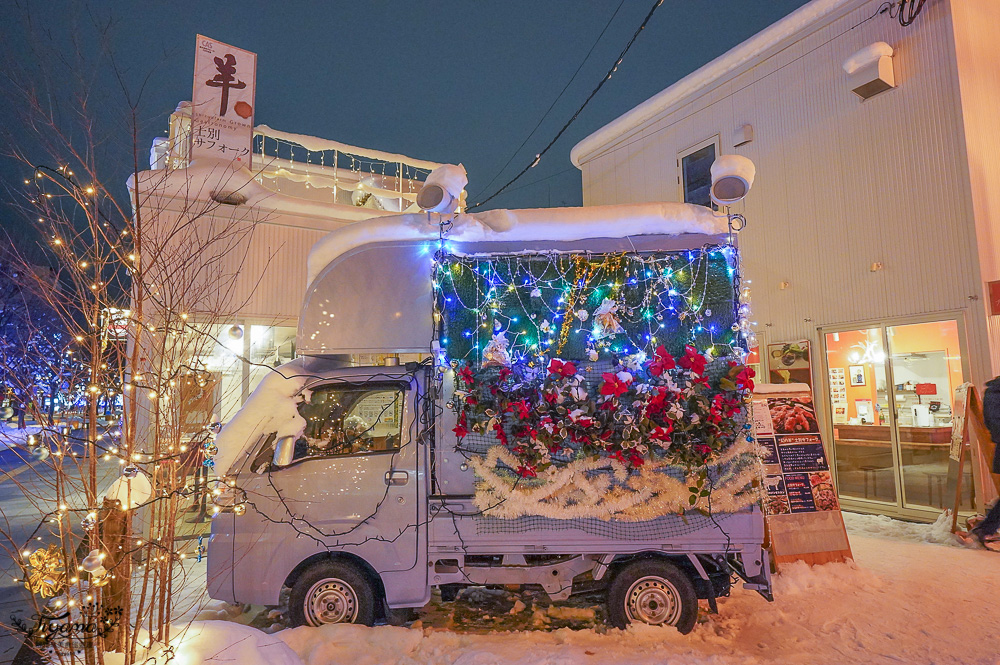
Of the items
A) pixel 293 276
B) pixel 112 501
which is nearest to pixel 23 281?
pixel 112 501

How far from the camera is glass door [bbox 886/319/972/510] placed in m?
7.91

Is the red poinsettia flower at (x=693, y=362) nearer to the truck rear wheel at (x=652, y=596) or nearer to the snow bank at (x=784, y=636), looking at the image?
the truck rear wheel at (x=652, y=596)

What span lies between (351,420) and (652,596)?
2726mm

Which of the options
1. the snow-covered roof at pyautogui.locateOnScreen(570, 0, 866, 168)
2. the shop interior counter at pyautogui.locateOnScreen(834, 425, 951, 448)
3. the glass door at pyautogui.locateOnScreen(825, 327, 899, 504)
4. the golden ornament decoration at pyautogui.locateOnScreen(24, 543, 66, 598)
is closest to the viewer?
the golden ornament decoration at pyautogui.locateOnScreen(24, 543, 66, 598)

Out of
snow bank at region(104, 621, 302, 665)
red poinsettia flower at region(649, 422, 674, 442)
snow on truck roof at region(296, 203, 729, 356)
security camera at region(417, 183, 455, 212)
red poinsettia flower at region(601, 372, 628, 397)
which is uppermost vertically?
security camera at region(417, 183, 455, 212)

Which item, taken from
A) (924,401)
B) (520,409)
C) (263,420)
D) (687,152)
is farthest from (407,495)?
(687,152)

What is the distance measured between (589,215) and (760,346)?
6755mm

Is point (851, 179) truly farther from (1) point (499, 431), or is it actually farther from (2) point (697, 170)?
(1) point (499, 431)

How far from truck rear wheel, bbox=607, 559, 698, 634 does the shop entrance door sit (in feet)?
18.1

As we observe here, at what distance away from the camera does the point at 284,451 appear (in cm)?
430

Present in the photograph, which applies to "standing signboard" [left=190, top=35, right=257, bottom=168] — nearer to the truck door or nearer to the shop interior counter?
the truck door

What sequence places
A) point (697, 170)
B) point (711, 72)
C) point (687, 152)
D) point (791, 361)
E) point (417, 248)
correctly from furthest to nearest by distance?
point (687, 152), point (697, 170), point (711, 72), point (791, 361), point (417, 248)

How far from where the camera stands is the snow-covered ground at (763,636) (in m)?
3.85

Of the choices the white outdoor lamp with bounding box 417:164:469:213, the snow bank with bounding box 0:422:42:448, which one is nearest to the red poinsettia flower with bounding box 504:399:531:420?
the white outdoor lamp with bounding box 417:164:469:213
